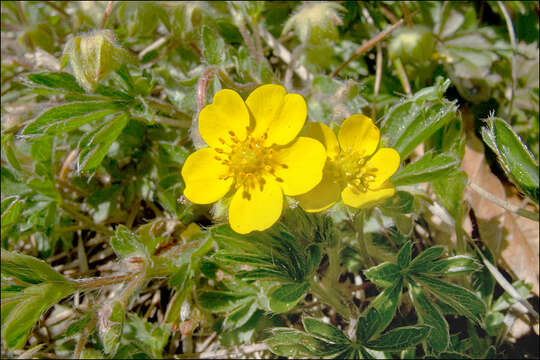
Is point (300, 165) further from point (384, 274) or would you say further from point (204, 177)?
point (384, 274)

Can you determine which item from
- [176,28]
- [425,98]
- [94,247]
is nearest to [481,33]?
[425,98]

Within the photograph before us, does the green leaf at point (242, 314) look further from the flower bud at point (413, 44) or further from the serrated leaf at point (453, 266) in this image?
the flower bud at point (413, 44)

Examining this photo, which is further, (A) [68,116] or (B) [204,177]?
(A) [68,116]

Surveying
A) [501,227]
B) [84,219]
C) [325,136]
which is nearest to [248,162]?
[325,136]

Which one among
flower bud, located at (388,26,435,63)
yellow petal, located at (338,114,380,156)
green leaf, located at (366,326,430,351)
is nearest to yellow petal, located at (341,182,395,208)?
yellow petal, located at (338,114,380,156)

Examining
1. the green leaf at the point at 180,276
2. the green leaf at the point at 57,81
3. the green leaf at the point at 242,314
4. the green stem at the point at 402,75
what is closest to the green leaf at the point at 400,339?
the green leaf at the point at 242,314

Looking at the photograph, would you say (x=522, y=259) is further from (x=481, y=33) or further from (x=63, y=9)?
(x=63, y=9)

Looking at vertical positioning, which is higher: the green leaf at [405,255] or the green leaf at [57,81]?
the green leaf at [57,81]
